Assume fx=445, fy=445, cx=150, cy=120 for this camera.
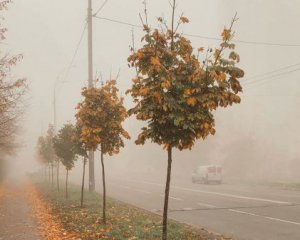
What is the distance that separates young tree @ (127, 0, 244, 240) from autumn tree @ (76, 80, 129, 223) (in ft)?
16.1

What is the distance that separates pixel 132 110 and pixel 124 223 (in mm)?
5197

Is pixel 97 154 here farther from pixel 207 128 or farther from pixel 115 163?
pixel 207 128

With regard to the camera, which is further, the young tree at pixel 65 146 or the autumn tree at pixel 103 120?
the young tree at pixel 65 146

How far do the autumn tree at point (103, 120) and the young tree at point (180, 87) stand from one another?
490cm

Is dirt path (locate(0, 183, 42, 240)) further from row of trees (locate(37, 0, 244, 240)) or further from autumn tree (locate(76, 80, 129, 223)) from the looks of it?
row of trees (locate(37, 0, 244, 240))

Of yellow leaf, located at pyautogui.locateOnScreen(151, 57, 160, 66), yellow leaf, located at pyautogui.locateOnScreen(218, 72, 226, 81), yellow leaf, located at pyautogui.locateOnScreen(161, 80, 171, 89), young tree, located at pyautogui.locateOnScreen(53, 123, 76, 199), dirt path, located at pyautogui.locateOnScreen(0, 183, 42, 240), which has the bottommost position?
dirt path, located at pyautogui.locateOnScreen(0, 183, 42, 240)

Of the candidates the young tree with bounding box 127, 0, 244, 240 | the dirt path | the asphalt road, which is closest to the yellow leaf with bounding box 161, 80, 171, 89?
the young tree with bounding box 127, 0, 244, 240

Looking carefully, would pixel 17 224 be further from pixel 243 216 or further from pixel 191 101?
pixel 191 101

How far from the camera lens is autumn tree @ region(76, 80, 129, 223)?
13547 millimetres

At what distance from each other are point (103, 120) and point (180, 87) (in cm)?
580

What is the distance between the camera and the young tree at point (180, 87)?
8.10m

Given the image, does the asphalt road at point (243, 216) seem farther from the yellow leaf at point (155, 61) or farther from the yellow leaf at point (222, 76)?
the yellow leaf at point (155, 61)

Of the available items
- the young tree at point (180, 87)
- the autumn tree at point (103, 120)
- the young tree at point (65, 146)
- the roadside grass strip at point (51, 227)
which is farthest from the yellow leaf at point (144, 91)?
the young tree at point (65, 146)

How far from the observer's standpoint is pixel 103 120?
1368 centimetres
